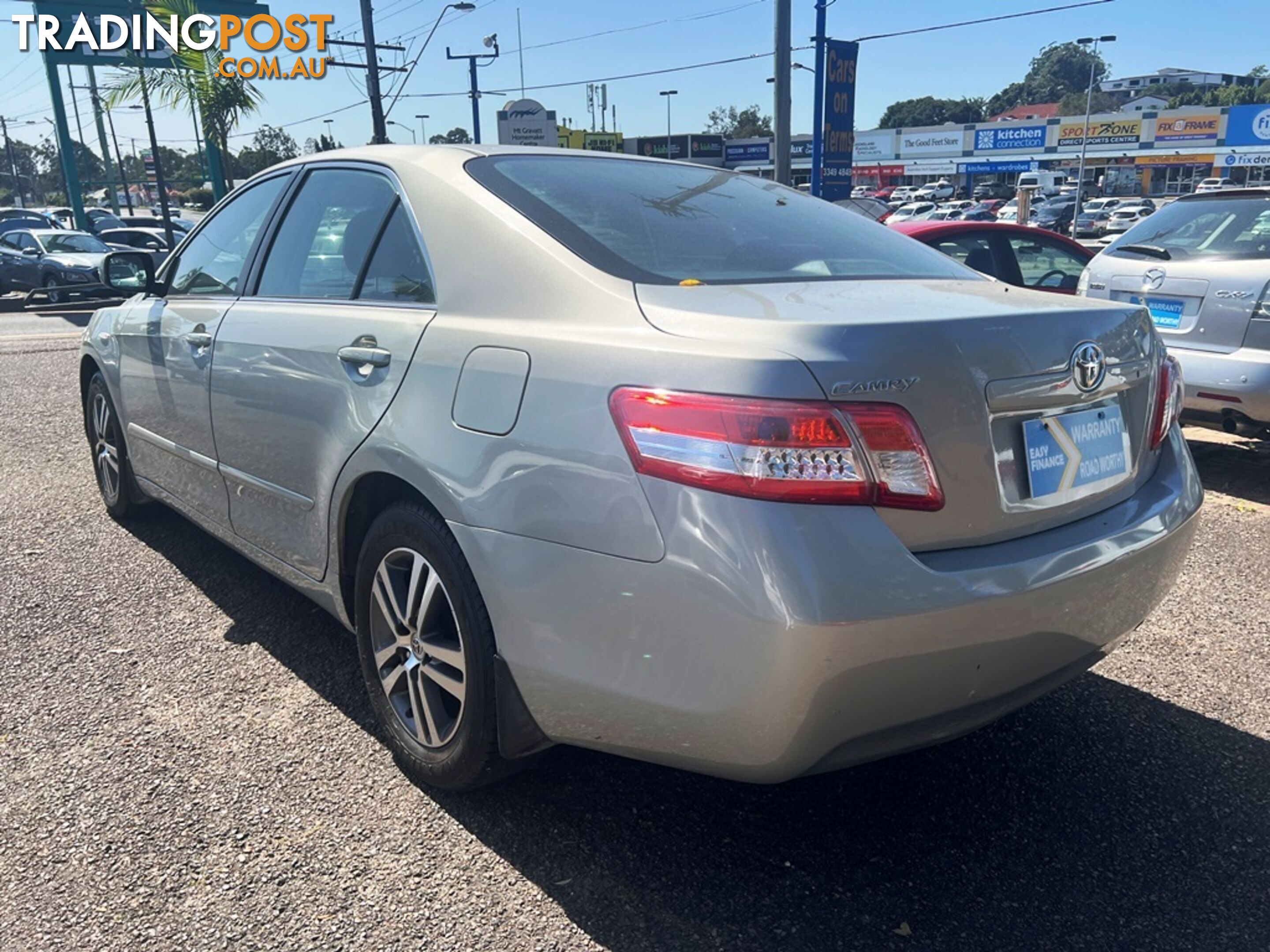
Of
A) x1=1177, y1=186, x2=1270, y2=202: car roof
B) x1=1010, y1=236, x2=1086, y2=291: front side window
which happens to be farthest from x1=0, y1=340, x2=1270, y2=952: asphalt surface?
x1=1010, y1=236, x2=1086, y2=291: front side window

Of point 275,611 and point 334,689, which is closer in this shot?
point 334,689

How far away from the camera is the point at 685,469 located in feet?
5.98

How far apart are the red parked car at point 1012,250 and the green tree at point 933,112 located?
13892cm

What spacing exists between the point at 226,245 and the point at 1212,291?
478 centimetres

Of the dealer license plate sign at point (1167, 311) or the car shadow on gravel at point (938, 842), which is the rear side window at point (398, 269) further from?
the dealer license plate sign at point (1167, 311)

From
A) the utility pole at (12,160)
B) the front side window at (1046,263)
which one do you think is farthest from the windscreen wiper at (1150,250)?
the utility pole at (12,160)

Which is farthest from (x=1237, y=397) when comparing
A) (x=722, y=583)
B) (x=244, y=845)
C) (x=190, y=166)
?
(x=190, y=166)

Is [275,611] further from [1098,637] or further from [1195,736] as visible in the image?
[1195,736]

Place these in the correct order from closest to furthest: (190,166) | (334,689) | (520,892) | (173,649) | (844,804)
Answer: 1. (520,892)
2. (844,804)
3. (334,689)
4. (173,649)
5. (190,166)

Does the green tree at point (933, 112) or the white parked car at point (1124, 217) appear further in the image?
the green tree at point (933, 112)

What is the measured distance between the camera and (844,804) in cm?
255

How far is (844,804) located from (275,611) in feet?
7.37

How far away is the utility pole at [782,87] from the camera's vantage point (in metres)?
13.1

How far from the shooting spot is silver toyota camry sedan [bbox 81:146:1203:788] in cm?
180
